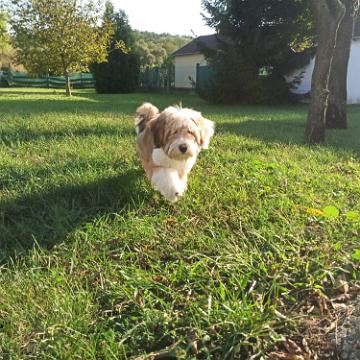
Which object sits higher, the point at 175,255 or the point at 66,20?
the point at 66,20

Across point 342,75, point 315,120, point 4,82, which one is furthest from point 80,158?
point 4,82

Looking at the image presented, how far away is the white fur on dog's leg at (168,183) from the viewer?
356 centimetres

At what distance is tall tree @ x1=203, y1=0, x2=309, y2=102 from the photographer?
51.0 feet

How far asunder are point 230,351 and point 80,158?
130 inches

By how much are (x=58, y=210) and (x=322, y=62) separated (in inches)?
204

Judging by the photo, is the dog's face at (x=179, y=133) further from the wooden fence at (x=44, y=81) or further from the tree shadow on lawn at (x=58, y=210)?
the wooden fence at (x=44, y=81)

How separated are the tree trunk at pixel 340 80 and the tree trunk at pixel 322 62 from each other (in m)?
2.91

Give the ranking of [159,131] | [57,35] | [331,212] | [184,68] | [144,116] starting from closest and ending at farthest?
[331,212]
[159,131]
[144,116]
[57,35]
[184,68]

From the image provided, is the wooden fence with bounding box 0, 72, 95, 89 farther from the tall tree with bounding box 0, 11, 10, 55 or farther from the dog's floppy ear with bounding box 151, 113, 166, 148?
the dog's floppy ear with bounding box 151, 113, 166, 148

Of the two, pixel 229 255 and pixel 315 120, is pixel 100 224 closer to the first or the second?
pixel 229 255

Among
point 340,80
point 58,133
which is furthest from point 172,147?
point 340,80

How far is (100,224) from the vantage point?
320 centimetres

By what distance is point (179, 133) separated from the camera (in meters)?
3.59

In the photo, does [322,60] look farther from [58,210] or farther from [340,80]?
[58,210]
